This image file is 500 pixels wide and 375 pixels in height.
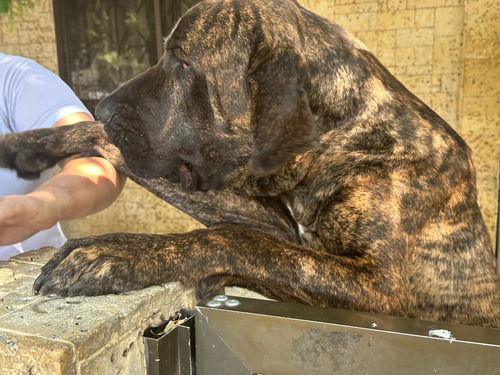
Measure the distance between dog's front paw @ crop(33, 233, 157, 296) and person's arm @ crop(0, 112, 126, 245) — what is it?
375mm

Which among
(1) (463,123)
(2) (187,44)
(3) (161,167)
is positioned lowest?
(1) (463,123)

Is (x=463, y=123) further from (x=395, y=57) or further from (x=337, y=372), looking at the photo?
(x=337, y=372)

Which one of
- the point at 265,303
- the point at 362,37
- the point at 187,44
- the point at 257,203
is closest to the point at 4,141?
the point at 187,44

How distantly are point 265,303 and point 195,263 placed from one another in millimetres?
306

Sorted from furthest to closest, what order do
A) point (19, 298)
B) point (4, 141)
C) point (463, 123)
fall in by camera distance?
point (463, 123) < point (4, 141) < point (19, 298)

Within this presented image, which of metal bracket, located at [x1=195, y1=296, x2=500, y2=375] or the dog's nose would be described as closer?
metal bracket, located at [x1=195, y1=296, x2=500, y2=375]

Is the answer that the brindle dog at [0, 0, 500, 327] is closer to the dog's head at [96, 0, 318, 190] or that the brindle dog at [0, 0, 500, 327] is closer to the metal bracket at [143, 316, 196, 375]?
the dog's head at [96, 0, 318, 190]

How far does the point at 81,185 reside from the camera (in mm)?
1775

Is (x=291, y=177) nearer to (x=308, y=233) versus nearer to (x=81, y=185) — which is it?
(x=308, y=233)

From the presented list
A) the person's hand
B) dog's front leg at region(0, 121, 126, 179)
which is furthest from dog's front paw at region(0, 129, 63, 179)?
the person's hand

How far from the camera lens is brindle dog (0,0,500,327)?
1172 millimetres

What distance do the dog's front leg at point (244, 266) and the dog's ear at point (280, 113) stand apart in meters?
0.19

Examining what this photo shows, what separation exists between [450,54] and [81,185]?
3427 mm

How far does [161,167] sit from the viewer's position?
56.8 inches
